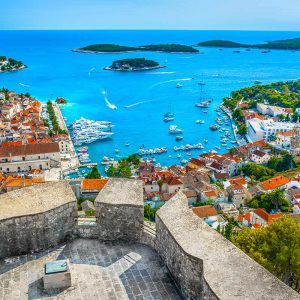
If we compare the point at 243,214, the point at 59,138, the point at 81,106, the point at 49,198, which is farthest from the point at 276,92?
the point at 49,198

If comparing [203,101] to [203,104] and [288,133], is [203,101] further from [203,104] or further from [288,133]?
[288,133]

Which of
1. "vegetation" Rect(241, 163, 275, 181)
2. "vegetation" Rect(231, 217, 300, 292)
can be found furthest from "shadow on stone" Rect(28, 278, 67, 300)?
"vegetation" Rect(241, 163, 275, 181)

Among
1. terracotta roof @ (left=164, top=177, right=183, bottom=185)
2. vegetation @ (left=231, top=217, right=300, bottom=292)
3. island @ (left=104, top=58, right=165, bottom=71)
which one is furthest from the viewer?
island @ (left=104, top=58, right=165, bottom=71)

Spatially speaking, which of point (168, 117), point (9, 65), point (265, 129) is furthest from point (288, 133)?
point (9, 65)

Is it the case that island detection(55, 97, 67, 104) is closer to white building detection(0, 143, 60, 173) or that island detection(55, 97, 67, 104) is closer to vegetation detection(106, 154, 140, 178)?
vegetation detection(106, 154, 140, 178)

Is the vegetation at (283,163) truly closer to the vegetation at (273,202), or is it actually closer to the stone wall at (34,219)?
the vegetation at (273,202)

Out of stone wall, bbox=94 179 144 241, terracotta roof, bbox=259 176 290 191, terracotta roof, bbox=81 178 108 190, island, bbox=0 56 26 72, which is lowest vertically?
island, bbox=0 56 26 72

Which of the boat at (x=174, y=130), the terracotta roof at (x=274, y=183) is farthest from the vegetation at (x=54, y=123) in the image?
the terracotta roof at (x=274, y=183)

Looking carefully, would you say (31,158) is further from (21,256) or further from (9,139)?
(21,256)
